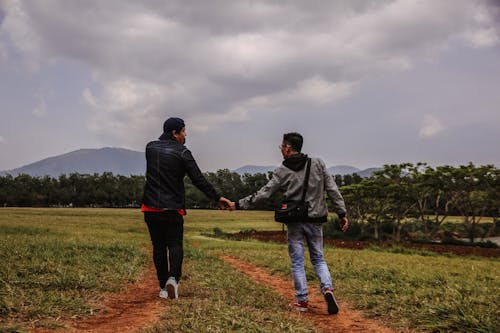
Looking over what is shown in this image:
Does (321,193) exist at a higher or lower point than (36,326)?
higher

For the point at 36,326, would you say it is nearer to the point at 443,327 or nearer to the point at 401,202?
the point at 443,327

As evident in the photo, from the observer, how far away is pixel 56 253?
11180 millimetres

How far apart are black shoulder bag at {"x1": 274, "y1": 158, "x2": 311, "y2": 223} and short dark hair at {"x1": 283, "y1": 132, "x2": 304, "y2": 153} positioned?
29cm

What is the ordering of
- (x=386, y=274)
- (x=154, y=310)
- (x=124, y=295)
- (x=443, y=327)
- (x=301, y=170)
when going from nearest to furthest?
1. (x=443, y=327)
2. (x=154, y=310)
3. (x=301, y=170)
4. (x=124, y=295)
5. (x=386, y=274)

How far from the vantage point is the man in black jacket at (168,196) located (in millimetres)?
6625

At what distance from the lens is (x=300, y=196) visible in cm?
639

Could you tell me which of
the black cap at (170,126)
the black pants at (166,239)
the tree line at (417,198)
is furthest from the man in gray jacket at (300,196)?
the tree line at (417,198)

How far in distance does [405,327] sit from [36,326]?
14.4 ft

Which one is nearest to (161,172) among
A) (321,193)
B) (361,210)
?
(321,193)

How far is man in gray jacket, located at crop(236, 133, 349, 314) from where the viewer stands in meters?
6.39

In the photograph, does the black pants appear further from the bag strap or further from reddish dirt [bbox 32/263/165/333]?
the bag strap

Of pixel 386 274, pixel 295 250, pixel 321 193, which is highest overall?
pixel 321 193

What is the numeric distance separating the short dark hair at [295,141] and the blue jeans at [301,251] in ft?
3.85

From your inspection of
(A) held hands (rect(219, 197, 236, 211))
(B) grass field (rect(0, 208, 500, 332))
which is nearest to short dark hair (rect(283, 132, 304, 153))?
(A) held hands (rect(219, 197, 236, 211))
